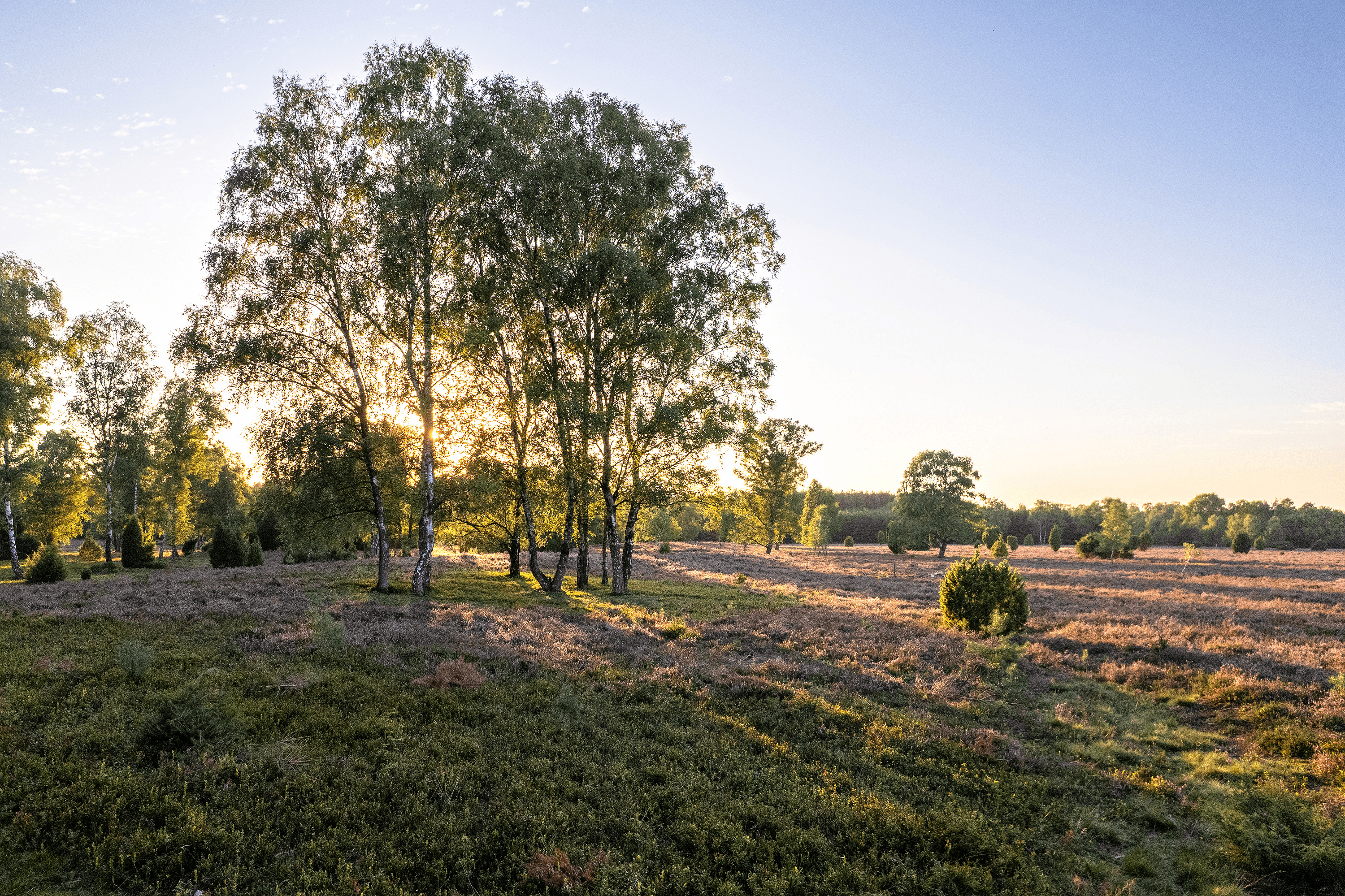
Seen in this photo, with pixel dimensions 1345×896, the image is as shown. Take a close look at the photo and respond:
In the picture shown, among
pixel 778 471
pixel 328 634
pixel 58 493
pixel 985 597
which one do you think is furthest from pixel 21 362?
pixel 778 471

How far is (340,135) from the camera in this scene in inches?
806

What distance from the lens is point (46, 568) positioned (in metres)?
23.6

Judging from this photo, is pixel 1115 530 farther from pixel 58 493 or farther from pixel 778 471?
pixel 58 493

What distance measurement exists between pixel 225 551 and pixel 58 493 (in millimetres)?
11619

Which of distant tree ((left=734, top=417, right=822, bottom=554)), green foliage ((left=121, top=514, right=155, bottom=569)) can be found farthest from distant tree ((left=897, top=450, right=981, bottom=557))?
green foliage ((left=121, top=514, right=155, bottom=569))

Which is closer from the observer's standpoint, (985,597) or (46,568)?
(985,597)

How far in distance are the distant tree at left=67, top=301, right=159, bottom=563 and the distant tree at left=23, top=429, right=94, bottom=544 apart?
1.76 meters

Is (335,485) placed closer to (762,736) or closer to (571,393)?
(571,393)

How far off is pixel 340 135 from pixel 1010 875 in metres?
27.8

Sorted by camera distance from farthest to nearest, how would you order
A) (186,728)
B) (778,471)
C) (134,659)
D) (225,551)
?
(778,471) → (225,551) → (134,659) → (186,728)

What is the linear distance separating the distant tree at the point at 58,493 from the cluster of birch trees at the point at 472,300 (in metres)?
26.3

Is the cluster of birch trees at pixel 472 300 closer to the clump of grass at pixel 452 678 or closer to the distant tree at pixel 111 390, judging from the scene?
the clump of grass at pixel 452 678

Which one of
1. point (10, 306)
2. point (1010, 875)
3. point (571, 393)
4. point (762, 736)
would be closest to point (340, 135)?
point (571, 393)

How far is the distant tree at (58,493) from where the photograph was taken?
110ft
